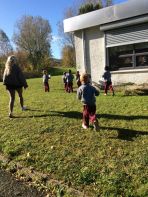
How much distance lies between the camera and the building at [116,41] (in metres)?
12.8

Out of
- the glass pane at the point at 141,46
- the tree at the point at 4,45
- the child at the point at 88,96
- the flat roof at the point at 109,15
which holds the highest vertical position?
the tree at the point at 4,45

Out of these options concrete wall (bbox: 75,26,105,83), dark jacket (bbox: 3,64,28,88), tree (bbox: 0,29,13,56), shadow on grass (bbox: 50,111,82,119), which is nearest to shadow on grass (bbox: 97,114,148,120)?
shadow on grass (bbox: 50,111,82,119)

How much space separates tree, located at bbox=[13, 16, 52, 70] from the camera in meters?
60.0

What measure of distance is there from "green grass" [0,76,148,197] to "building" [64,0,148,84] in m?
4.47

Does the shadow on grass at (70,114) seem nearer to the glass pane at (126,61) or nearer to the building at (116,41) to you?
the building at (116,41)

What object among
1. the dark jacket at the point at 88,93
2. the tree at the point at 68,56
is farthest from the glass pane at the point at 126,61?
the tree at the point at 68,56

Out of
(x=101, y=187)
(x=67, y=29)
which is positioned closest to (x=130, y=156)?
(x=101, y=187)

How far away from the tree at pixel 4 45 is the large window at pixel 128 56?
5205 centimetres

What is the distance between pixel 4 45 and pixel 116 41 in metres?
56.2

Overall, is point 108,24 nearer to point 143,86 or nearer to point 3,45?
point 143,86

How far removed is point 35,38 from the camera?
61.0 metres

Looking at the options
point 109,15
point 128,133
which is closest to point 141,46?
point 109,15

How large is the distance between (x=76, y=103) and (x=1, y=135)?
4199mm

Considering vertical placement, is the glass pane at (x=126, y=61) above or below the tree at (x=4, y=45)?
below
